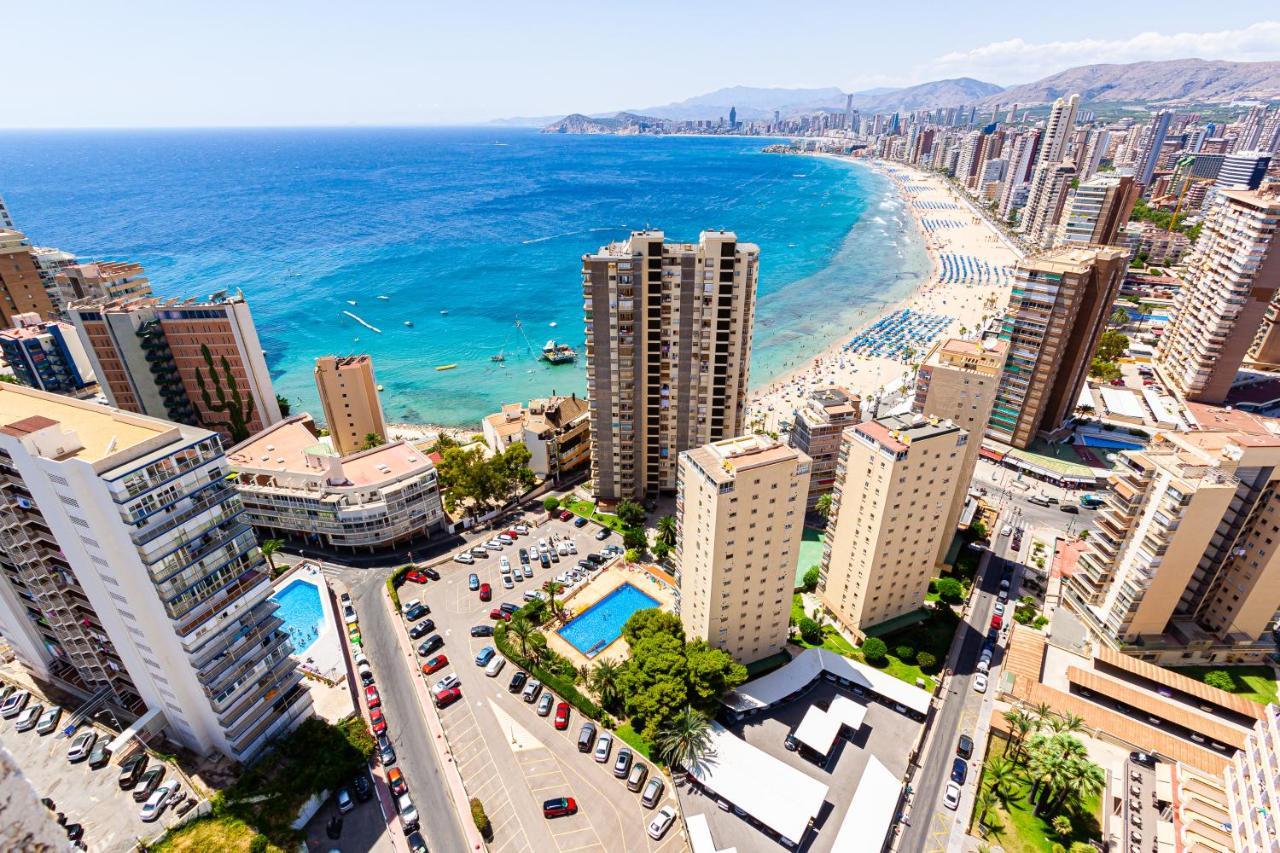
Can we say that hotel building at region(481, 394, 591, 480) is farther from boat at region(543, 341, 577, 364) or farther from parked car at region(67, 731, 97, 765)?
parked car at region(67, 731, 97, 765)

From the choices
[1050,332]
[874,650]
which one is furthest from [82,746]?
[1050,332]

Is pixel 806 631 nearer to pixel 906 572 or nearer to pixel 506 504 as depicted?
pixel 906 572

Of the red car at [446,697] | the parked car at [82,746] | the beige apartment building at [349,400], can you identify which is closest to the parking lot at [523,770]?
the red car at [446,697]

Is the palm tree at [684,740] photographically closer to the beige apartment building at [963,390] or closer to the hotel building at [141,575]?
the hotel building at [141,575]

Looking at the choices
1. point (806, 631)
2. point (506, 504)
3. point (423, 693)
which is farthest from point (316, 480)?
point (806, 631)

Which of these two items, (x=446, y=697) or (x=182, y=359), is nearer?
(x=446, y=697)

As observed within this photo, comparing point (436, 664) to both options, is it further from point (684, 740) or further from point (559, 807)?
point (684, 740)
